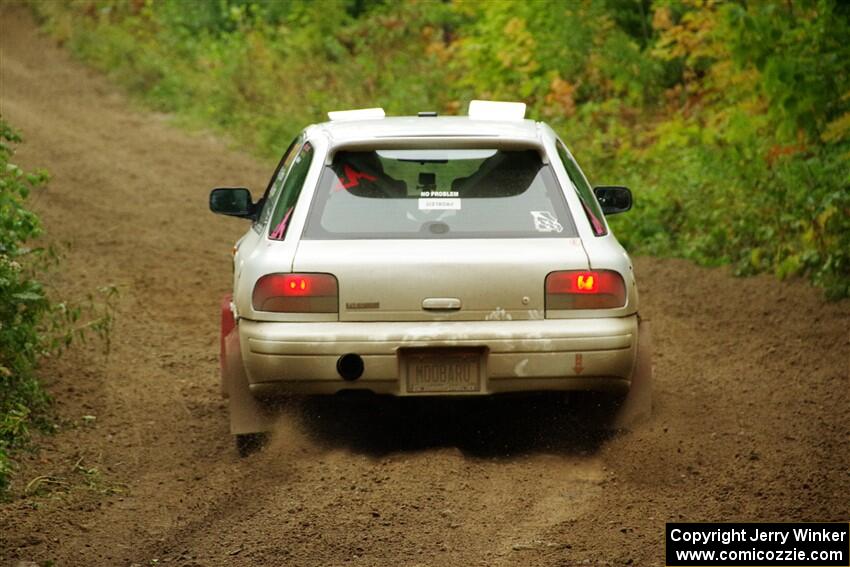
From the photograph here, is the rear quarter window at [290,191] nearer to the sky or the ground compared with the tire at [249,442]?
nearer to the sky

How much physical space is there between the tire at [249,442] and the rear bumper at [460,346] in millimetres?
889

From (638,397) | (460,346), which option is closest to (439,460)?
(460,346)

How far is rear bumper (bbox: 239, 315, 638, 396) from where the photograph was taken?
6.20 m

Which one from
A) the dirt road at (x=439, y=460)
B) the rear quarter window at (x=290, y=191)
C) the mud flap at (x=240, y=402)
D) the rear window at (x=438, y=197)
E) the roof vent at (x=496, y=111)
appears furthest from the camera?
the roof vent at (x=496, y=111)

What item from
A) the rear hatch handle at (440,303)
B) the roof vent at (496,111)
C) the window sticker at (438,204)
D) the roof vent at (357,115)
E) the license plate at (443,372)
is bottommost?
the license plate at (443,372)

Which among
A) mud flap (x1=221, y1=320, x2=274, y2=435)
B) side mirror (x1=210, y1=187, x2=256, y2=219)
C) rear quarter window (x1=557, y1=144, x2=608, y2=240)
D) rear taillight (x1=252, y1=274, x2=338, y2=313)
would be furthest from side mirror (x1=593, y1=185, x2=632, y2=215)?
mud flap (x1=221, y1=320, x2=274, y2=435)

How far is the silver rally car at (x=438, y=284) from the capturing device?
6.22 m

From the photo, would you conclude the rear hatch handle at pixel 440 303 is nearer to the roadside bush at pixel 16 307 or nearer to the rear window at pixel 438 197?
the rear window at pixel 438 197

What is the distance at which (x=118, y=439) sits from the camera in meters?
7.69

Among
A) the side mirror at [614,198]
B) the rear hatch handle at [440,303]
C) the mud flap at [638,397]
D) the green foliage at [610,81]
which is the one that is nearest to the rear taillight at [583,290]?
the rear hatch handle at [440,303]

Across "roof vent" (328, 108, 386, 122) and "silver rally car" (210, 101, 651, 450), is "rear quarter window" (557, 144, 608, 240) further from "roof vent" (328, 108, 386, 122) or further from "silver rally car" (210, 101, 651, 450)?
"roof vent" (328, 108, 386, 122)

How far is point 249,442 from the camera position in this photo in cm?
719

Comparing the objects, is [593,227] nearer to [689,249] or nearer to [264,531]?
[264,531]

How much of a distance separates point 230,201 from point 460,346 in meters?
2.06
